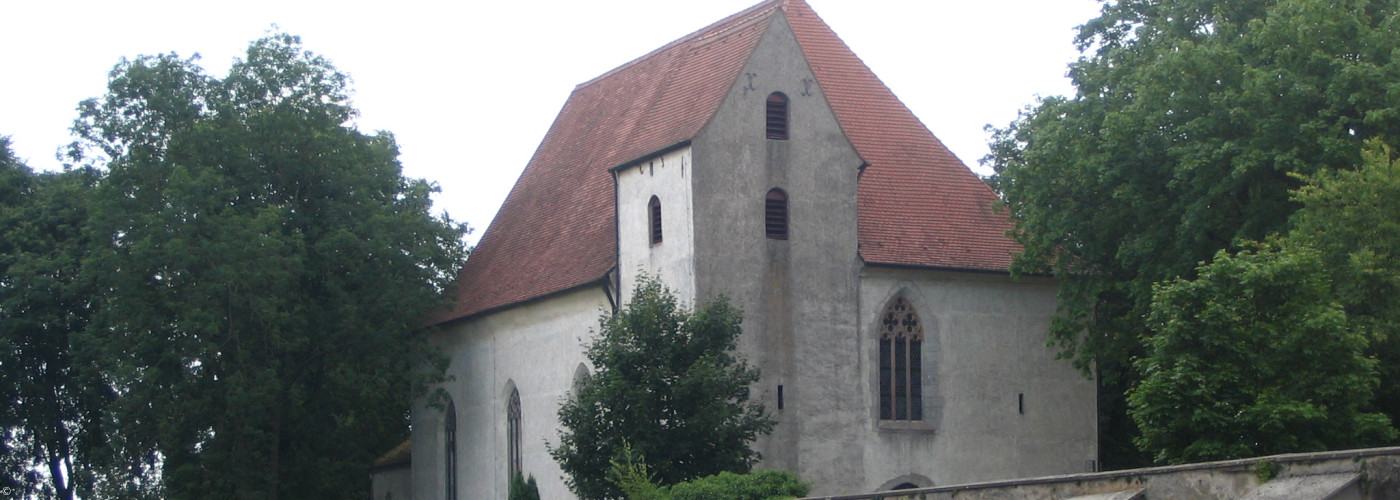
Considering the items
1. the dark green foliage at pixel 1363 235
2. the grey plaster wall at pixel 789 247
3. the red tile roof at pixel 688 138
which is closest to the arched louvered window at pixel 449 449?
Answer: the red tile roof at pixel 688 138

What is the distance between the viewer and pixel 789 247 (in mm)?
37938

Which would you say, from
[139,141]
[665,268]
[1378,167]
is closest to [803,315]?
[665,268]

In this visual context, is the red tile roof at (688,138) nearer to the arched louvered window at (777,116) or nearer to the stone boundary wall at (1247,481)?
the arched louvered window at (777,116)

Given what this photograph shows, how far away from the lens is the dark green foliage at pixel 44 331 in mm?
48750

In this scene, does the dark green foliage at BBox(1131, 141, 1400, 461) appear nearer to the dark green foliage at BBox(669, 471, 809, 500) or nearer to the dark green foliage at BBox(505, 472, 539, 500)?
the dark green foliage at BBox(669, 471, 809, 500)

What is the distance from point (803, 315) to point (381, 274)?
11.8 meters

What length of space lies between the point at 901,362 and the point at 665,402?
257 inches

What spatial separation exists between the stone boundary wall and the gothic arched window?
48.5 ft

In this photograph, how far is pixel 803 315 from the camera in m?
38.0

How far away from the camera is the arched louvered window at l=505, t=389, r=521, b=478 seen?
45.0 m

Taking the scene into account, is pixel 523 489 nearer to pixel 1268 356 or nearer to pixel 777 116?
pixel 777 116

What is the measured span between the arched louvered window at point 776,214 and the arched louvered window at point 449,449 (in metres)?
13.5

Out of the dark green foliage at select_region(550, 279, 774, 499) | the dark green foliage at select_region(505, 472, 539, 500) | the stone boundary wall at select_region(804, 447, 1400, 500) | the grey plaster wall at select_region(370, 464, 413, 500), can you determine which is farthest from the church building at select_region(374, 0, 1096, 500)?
the stone boundary wall at select_region(804, 447, 1400, 500)

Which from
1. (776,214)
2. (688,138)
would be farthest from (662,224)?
(776,214)
